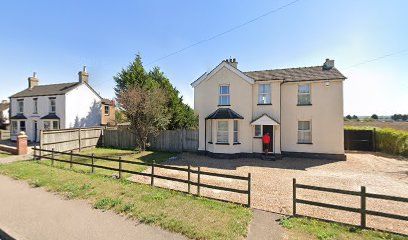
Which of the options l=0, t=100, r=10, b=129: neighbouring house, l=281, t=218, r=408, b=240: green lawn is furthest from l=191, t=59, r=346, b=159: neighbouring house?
l=0, t=100, r=10, b=129: neighbouring house

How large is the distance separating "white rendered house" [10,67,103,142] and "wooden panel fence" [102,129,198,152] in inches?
269

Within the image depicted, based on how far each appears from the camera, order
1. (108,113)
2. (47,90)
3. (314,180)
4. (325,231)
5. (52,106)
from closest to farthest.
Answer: (325,231) < (314,180) < (52,106) < (47,90) < (108,113)

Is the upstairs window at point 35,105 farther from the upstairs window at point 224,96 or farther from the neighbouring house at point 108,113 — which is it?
the upstairs window at point 224,96

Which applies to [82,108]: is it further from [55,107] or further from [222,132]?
[222,132]

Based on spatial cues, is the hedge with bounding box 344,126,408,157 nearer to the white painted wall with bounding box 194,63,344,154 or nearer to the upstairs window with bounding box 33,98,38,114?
the white painted wall with bounding box 194,63,344,154

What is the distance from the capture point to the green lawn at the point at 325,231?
19.2ft

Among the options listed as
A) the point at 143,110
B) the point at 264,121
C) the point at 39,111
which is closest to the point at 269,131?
the point at 264,121

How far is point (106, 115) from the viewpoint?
35000 millimetres

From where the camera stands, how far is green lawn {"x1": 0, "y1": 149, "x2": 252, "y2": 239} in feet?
20.5

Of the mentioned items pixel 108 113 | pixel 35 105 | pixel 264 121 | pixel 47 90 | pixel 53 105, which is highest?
pixel 47 90

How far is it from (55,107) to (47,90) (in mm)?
4243

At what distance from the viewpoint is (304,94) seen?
61.1ft

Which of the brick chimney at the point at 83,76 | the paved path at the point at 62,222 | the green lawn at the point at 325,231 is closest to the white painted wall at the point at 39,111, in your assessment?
the brick chimney at the point at 83,76

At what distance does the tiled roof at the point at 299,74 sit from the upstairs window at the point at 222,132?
14.7 feet
